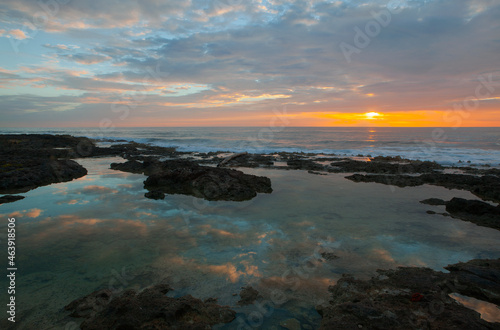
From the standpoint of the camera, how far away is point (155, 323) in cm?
390

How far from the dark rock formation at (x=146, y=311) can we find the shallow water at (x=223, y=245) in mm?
259

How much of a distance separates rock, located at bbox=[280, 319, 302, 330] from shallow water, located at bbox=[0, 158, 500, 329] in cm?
9

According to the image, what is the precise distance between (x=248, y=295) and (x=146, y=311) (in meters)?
1.81

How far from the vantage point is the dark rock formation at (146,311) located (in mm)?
3888

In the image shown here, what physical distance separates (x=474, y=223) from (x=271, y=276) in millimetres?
8199

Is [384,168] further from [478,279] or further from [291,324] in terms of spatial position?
[291,324]

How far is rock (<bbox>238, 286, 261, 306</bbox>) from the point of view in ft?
15.3

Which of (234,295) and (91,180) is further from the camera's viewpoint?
(91,180)

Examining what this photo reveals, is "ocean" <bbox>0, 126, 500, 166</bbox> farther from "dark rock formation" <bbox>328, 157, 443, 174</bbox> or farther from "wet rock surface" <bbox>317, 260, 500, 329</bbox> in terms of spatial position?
"wet rock surface" <bbox>317, 260, 500, 329</bbox>

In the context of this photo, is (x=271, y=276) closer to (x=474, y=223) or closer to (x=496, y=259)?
(x=496, y=259)

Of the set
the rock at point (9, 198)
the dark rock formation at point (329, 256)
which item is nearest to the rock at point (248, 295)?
the dark rock formation at point (329, 256)

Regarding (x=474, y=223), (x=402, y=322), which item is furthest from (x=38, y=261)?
(x=474, y=223)

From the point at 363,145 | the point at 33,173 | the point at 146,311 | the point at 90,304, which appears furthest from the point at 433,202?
the point at 363,145

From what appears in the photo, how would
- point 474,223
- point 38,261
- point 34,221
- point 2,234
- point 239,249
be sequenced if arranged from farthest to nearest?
point 474,223
point 34,221
point 2,234
point 239,249
point 38,261
